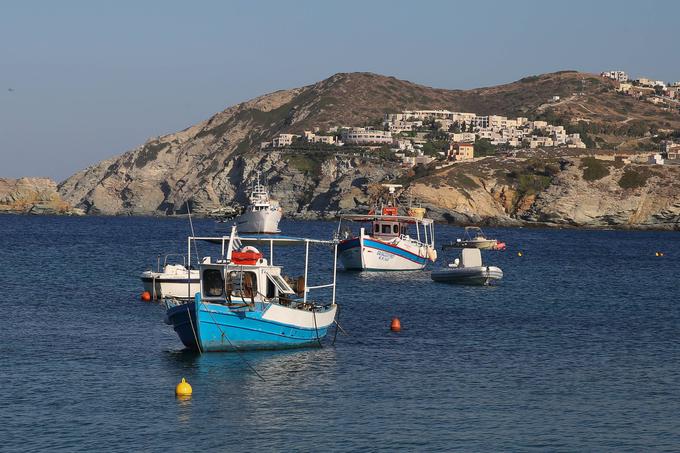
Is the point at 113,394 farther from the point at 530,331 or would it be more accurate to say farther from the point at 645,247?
the point at 645,247

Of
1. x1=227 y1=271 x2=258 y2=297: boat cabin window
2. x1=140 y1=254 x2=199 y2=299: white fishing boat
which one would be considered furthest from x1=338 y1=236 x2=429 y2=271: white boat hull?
x1=227 y1=271 x2=258 y2=297: boat cabin window

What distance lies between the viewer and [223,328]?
4116 centimetres

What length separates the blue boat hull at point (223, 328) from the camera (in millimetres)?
40750

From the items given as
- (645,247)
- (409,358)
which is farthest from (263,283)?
(645,247)

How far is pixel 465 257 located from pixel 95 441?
5423cm

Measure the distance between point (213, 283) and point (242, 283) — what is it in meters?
1.15

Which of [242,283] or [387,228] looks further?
[387,228]

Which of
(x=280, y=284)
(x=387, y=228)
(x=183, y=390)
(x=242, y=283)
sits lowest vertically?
(x=183, y=390)

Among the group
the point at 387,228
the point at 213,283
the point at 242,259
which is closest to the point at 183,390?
the point at 213,283

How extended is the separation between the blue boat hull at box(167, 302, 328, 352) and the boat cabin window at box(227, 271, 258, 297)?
1.15m

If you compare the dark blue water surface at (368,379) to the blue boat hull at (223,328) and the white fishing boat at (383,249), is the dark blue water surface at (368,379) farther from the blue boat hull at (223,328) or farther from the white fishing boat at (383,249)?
the white fishing boat at (383,249)

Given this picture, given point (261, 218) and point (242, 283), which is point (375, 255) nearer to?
point (242, 283)

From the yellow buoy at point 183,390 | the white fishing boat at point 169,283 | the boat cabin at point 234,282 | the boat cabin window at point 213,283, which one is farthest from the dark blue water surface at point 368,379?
the boat cabin window at point 213,283

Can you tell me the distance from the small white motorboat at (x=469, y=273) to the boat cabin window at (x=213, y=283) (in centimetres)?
3777
